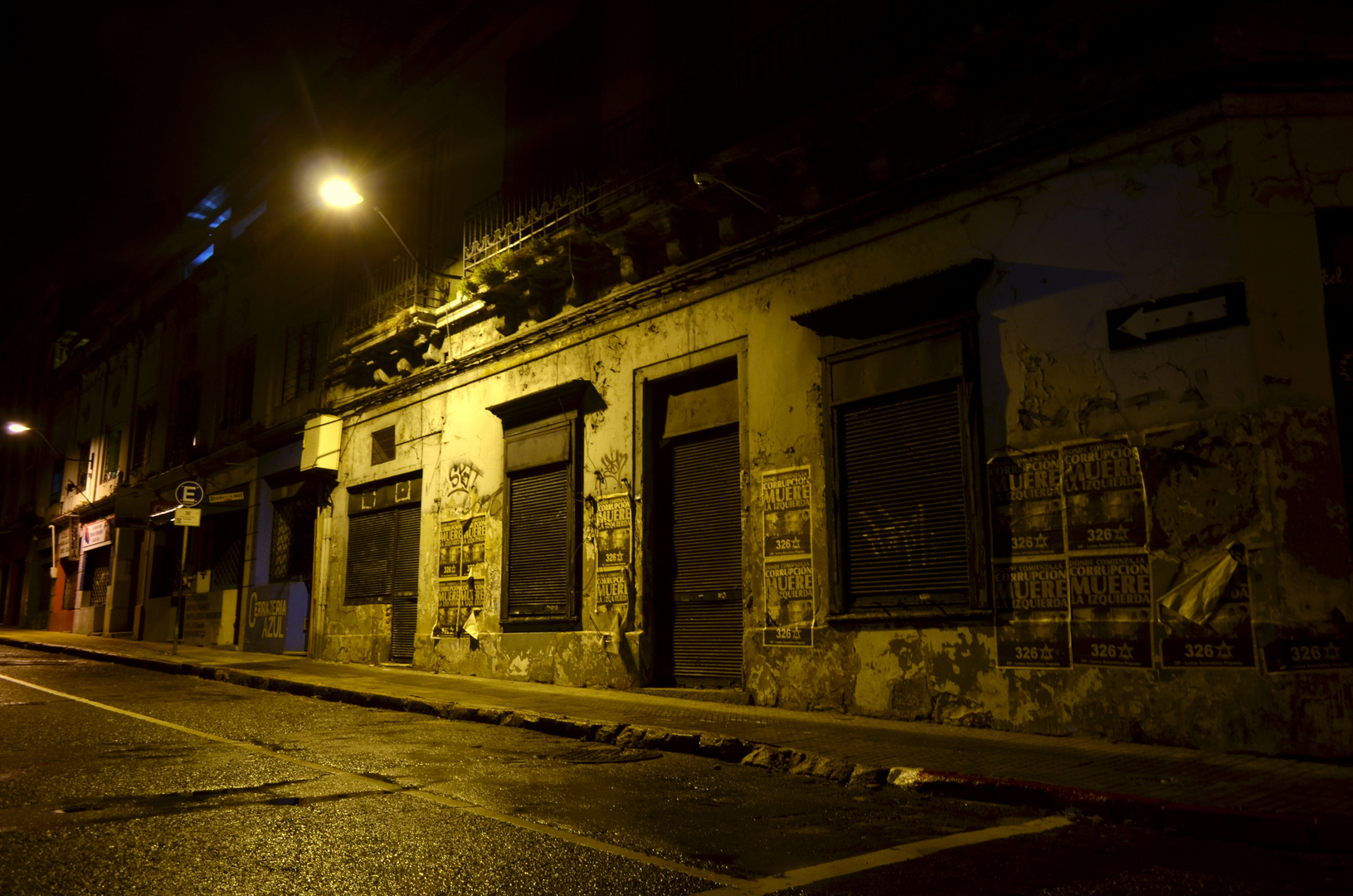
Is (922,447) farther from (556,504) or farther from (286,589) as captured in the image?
(286,589)

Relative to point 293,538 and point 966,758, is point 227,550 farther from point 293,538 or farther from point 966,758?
point 966,758

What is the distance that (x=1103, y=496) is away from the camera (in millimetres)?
7844

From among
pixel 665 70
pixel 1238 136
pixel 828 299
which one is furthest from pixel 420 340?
pixel 1238 136

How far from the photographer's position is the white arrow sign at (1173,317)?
7.47 m

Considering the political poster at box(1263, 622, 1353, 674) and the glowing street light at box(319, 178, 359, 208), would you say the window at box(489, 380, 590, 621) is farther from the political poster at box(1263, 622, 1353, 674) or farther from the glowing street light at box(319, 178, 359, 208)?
the political poster at box(1263, 622, 1353, 674)

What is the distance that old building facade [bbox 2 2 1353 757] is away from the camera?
7348 millimetres

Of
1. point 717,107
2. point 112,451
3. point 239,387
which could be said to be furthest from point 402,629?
point 112,451

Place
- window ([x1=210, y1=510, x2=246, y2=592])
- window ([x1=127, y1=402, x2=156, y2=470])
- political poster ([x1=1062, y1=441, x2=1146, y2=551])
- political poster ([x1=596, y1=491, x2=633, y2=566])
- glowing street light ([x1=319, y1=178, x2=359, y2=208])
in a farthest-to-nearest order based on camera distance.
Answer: window ([x1=127, y1=402, x2=156, y2=470])
window ([x1=210, y1=510, x2=246, y2=592])
glowing street light ([x1=319, y1=178, x2=359, y2=208])
political poster ([x1=596, y1=491, x2=633, y2=566])
political poster ([x1=1062, y1=441, x2=1146, y2=551])

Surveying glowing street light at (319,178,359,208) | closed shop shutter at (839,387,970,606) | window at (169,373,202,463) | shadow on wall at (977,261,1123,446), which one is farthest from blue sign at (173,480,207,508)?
shadow on wall at (977,261,1123,446)

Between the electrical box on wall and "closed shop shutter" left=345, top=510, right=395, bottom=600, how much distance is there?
122cm

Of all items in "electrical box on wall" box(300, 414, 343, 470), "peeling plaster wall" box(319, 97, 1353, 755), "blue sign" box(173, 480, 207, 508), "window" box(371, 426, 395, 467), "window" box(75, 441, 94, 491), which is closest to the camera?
A: "peeling plaster wall" box(319, 97, 1353, 755)

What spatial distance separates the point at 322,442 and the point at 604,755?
12.1 meters

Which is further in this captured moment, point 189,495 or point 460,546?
point 189,495

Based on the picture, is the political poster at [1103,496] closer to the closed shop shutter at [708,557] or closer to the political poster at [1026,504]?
the political poster at [1026,504]
